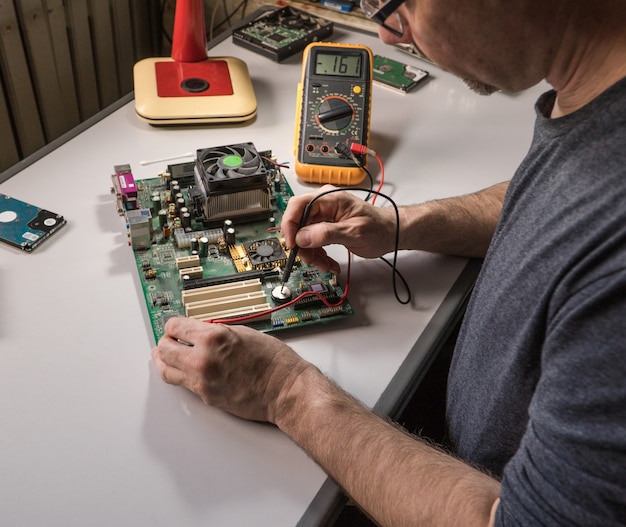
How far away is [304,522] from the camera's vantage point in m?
0.94

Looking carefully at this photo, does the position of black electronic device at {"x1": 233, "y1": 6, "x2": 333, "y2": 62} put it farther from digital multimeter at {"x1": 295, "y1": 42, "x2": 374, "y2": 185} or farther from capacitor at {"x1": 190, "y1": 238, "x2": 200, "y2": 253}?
capacitor at {"x1": 190, "y1": 238, "x2": 200, "y2": 253}

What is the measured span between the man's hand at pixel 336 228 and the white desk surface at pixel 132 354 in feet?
0.21

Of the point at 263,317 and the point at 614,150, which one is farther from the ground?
the point at 614,150

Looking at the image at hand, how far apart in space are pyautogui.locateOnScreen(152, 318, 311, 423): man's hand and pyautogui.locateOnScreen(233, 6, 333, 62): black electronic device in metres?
1.19

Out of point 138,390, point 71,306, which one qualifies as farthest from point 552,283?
point 71,306

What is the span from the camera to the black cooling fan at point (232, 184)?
52.5 inches

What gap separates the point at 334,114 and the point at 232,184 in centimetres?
40

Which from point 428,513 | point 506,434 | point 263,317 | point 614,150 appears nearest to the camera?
point 614,150

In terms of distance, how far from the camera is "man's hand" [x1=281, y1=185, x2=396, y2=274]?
4.14ft

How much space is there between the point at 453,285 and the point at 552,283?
55 centimetres

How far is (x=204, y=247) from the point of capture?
4.24 ft

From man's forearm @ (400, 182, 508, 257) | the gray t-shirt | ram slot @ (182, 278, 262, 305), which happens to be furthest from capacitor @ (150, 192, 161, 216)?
the gray t-shirt

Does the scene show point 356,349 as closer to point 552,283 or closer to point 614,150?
point 552,283

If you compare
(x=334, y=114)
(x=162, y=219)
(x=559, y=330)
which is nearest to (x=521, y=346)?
(x=559, y=330)
